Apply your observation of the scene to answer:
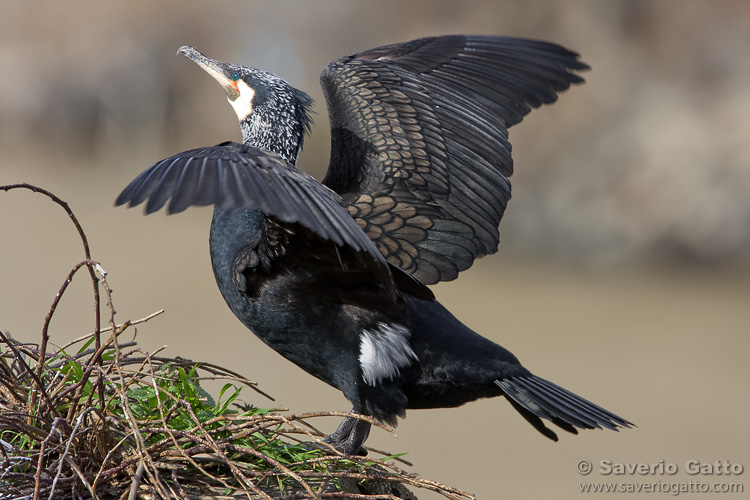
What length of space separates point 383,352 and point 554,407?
48 cm

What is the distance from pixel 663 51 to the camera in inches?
303

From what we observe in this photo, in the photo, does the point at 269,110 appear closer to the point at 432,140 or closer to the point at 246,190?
the point at 432,140

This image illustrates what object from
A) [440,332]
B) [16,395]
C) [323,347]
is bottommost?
[16,395]

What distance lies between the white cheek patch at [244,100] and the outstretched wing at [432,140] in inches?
11.1

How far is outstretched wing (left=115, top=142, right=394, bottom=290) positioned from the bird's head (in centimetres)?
95

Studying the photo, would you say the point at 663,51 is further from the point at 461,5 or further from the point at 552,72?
the point at 552,72

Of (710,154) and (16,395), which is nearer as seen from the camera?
(16,395)

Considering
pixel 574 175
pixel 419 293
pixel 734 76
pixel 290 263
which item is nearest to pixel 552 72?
pixel 419 293

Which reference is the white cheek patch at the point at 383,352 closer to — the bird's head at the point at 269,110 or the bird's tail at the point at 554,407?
the bird's tail at the point at 554,407

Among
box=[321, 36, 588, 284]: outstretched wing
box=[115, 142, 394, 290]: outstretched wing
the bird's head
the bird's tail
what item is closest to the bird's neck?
the bird's head

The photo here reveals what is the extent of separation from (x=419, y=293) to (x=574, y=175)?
5.04 meters

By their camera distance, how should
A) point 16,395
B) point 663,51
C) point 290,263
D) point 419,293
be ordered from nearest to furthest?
point 16,395 < point 290,263 < point 419,293 < point 663,51

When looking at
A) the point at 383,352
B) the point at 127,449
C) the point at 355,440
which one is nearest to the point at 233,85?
the point at 383,352

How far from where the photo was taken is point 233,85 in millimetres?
3191
